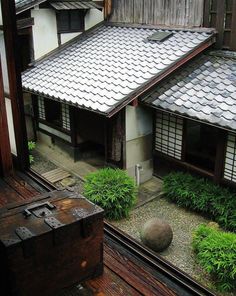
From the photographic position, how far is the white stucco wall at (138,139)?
32.5 ft

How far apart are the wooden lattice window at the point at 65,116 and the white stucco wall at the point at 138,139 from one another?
279 centimetres

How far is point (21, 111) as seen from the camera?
4324mm

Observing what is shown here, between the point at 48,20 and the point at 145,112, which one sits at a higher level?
the point at 48,20

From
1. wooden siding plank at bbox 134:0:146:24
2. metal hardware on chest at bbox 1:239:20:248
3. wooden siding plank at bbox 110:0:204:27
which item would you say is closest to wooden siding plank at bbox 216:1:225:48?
wooden siding plank at bbox 110:0:204:27

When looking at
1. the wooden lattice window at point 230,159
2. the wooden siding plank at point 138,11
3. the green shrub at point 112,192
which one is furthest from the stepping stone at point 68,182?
the wooden siding plank at point 138,11

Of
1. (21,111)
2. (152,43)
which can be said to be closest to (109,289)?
(21,111)

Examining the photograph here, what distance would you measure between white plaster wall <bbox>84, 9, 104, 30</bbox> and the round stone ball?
8.97 m

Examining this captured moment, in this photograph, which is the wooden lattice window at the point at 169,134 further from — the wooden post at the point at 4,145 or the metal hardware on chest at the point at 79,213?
the metal hardware on chest at the point at 79,213

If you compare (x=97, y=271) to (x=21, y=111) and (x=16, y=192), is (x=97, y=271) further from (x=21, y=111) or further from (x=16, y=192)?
(x=21, y=111)

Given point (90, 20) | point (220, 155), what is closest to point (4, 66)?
point (220, 155)

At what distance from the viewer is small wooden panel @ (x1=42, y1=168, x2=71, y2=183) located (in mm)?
10688

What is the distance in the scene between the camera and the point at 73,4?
12.8m

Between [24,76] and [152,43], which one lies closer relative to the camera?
[152,43]

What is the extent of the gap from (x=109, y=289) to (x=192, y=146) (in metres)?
8.74
